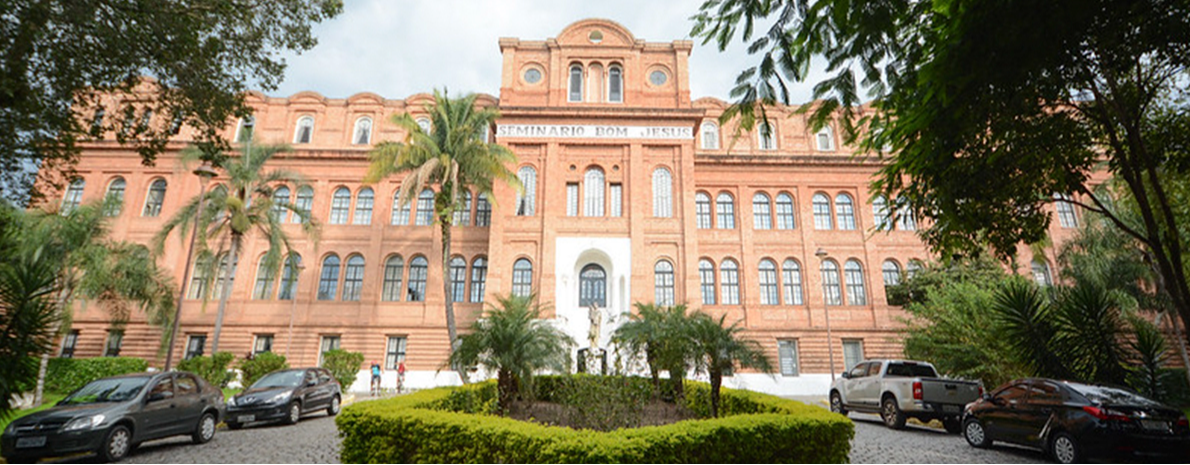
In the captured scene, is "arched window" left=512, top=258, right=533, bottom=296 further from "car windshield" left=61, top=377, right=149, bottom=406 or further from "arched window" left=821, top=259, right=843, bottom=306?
"car windshield" left=61, top=377, right=149, bottom=406

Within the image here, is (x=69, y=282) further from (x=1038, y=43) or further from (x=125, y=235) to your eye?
(x=1038, y=43)

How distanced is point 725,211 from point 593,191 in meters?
7.28

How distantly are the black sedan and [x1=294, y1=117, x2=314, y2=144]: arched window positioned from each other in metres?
30.4

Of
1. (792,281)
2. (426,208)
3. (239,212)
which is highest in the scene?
(426,208)

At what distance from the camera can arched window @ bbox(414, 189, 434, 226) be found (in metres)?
26.8

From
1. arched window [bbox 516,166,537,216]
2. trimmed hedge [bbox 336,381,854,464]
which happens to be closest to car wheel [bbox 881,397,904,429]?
trimmed hedge [bbox 336,381,854,464]

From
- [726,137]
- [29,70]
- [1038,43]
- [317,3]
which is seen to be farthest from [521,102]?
[1038,43]

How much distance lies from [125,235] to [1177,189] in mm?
36201

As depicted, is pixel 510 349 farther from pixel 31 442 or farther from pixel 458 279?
pixel 458 279

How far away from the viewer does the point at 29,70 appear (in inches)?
282

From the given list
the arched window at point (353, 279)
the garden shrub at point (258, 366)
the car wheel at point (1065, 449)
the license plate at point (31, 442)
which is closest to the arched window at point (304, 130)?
the arched window at point (353, 279)

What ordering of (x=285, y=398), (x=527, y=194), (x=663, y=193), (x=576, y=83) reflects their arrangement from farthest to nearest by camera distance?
(x=576, y=83) < (x=663, y=193) < (x=527, y=194) < (x=285, y=398)


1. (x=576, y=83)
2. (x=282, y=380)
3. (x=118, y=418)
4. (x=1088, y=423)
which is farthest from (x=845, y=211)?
(x=118, y=418)

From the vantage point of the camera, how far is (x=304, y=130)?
28562 millimetres
